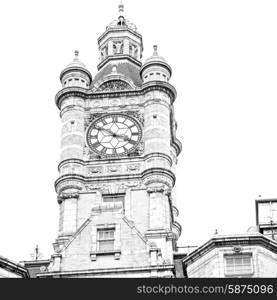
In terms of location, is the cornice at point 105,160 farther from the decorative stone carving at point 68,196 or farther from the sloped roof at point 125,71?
the sloped roof at point 125,71

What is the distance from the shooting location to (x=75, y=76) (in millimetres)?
83938

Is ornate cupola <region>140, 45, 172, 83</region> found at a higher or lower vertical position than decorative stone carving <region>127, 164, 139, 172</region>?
higher

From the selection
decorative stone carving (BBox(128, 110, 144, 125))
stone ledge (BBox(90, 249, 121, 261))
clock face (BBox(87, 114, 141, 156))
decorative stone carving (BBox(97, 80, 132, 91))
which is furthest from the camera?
decorative stone carving (BBox(97, 80, 132, 91))

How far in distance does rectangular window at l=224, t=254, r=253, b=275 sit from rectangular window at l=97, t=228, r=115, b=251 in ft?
21.3

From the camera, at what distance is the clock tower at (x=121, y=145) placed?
7338 cm

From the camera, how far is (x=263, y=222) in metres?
63.1

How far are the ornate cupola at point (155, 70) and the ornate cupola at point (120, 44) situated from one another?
18.4 feet

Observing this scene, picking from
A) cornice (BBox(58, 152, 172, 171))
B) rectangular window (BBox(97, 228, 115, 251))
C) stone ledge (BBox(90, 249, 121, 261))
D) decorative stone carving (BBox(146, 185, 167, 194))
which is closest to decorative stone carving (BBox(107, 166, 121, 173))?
cornice (BBox(58, 152, 172, 171))

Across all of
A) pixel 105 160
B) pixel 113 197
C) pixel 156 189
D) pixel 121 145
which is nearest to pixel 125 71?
pixel 121 145

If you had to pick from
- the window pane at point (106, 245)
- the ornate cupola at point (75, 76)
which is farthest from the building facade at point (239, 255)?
the ornate cupola at point (75, 76)

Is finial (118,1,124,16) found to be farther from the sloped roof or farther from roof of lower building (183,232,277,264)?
roof of lower building (183,232,277,264)

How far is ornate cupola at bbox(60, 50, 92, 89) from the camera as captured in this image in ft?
275
